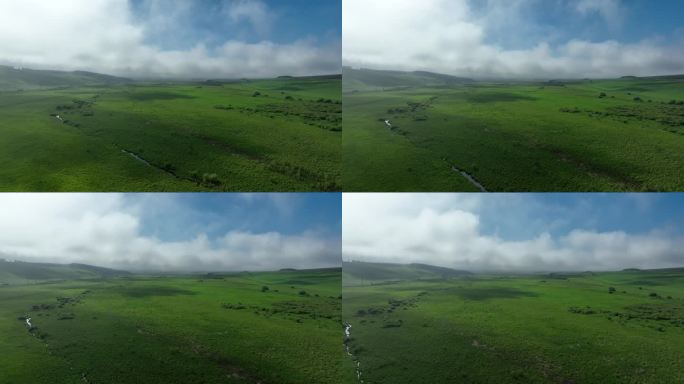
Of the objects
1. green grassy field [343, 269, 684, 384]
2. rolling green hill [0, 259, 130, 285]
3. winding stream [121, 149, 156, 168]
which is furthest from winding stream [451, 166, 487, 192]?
rolling green hill [0, 259, 130, 285]

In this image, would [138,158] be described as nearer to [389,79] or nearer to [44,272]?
[44,272]

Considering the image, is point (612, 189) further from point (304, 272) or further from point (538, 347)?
point (304, 272)

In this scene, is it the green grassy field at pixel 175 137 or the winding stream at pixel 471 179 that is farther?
the winding stream at pixel 471 179

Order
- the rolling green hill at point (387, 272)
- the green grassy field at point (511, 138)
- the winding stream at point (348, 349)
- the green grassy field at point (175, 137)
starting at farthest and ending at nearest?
the green grassy field at point (511, 138) < the rolling green hill at point (387, 272) < the green grassy field at point (175, 137) < the winding stream at point (348, 349)

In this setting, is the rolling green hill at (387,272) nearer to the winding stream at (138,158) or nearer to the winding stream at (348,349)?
the winding stream at (348,349)

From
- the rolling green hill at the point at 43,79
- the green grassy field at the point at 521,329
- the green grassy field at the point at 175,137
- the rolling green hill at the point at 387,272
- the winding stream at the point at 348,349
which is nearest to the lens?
the winding stream at the point at 348,349

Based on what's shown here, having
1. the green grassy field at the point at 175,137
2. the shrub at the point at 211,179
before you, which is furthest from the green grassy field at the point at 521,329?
the shrub at the point at 211,179

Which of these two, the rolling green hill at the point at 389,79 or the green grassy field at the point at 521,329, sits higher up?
the rolling green hill at the point at 389,79
